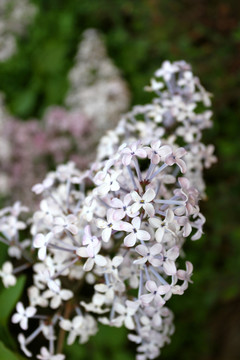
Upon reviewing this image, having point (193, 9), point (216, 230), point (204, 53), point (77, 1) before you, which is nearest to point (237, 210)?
point (216, 230)

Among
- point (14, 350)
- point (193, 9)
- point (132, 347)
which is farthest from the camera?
point (193, 9)

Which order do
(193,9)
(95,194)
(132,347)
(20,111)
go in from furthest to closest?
(20,111), (193,9), (132,347), (95,194)

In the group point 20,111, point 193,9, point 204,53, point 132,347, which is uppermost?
point 20,111

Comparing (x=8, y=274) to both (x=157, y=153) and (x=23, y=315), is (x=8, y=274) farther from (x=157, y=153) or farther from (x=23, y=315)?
(x=157, y=153)

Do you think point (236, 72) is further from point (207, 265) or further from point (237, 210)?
point (207, 265)

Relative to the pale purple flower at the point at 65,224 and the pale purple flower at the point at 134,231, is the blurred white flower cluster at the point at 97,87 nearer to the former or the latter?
the pale purple flower at the point at 65,224

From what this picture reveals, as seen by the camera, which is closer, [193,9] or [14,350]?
[14,350]
